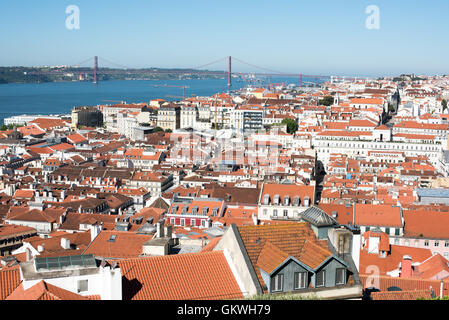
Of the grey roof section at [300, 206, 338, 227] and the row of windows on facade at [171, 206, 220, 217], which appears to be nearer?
the grey roof section at [300, 206, 338, 227]

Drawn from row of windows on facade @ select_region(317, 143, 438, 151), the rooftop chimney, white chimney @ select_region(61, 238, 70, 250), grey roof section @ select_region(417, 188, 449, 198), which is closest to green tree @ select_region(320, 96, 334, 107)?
row of windows on facade @ select_region(317, 143, 438, 151)

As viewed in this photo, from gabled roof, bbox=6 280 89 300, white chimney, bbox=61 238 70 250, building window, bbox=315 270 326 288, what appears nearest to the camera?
gabled roof, bbox=6 280 89 300

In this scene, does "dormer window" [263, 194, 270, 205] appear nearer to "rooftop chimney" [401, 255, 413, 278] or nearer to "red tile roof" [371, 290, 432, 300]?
"rooftop chimney" [401, 255, 413, 278]

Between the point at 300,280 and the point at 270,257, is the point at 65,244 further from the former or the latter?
the point at 300,280

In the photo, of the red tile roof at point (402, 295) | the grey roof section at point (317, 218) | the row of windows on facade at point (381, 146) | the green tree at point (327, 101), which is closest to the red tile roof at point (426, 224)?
the red tile roof at point (402, 295)

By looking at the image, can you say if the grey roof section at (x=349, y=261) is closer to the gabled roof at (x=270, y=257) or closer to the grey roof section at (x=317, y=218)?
the grey roof section at (x=317, y=218)
